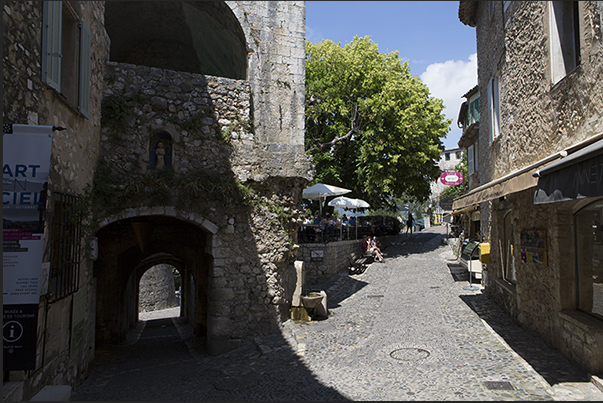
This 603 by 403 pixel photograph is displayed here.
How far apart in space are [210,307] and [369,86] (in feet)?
45.9

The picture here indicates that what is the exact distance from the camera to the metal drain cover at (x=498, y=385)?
18.3ft

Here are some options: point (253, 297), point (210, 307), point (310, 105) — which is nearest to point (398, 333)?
point (253, 297)

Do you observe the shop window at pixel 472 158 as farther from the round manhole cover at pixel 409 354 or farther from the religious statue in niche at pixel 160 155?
the religious statue in niche at pixel 160 155

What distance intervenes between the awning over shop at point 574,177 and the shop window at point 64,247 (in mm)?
6840

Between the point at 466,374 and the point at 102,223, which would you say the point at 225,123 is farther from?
the point at 466,374

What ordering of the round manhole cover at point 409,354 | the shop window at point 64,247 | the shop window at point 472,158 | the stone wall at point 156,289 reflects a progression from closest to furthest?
the shop window at point 64,247, the round manhole cover at point 409,354, the shop window at point 472,158, the stone wall at point 156,289

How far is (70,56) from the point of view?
6.88 meters

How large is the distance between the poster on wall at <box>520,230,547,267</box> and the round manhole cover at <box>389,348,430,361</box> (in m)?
2.55

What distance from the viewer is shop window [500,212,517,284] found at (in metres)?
9.42

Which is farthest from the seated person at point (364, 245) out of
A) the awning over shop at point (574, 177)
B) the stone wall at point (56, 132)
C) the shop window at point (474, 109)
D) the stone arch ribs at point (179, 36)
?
the awning over shop at point (574, 177)

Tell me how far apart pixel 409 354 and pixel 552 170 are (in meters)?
3.80

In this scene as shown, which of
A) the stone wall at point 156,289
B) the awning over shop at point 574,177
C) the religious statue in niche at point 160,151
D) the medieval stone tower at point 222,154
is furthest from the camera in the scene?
the stone wall at point 156,289

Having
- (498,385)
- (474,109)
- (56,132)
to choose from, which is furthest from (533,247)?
(474,109)

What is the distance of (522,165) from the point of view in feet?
26.8
